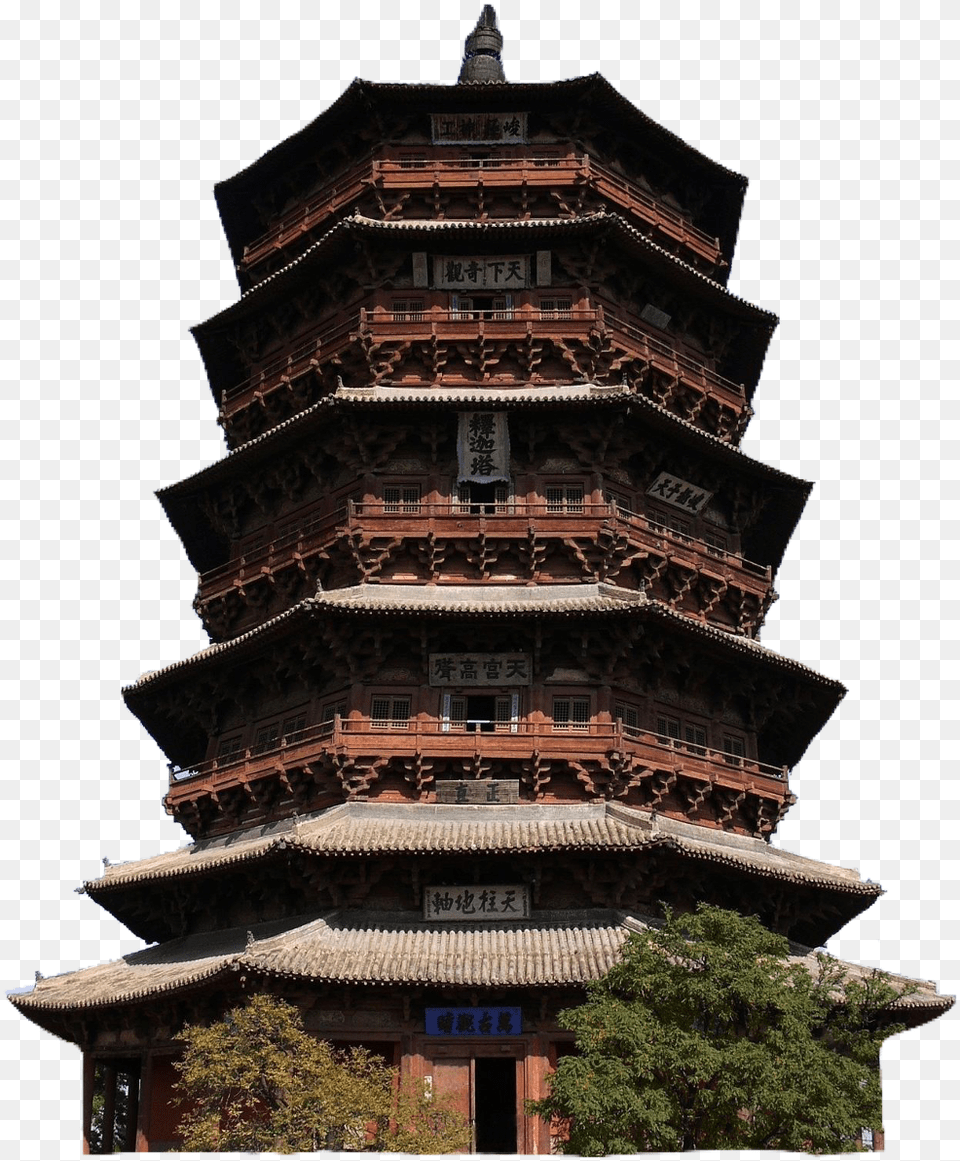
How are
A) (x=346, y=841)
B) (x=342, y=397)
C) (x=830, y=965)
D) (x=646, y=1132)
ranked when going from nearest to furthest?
A: 1. (x=646, y=1132)
2. (x=830, y=965)
3. (x=346, y=841)
4. (x=342, y=397)

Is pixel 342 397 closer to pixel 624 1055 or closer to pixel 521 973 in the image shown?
pixel 521 973

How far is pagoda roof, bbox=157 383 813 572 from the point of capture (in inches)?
953

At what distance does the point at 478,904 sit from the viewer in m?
21.1

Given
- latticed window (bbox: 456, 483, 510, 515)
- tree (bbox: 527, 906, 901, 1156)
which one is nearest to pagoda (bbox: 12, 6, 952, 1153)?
latticed window (bbox: 456, 483, 510, 515)

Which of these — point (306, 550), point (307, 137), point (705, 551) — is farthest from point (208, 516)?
point (705, 551)

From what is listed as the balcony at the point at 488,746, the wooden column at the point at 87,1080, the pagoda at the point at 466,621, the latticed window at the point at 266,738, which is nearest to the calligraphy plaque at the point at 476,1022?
the pagoda at the point at 466,621

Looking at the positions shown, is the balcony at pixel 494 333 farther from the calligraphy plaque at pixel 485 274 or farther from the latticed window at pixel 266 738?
the latticed window at pixel 266 738

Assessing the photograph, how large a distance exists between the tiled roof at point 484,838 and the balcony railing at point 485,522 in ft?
17.0

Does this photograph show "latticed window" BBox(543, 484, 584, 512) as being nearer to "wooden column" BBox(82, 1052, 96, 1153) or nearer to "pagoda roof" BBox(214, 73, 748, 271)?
"pagoda roof" BBox(214, 73, 748, 271)

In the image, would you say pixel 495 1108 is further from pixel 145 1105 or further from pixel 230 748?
pixel 230 748

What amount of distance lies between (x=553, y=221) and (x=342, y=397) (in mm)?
5524

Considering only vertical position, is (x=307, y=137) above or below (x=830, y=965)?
above

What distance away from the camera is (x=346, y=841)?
2064 cm

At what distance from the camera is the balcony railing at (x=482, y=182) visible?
26938 millimetres
